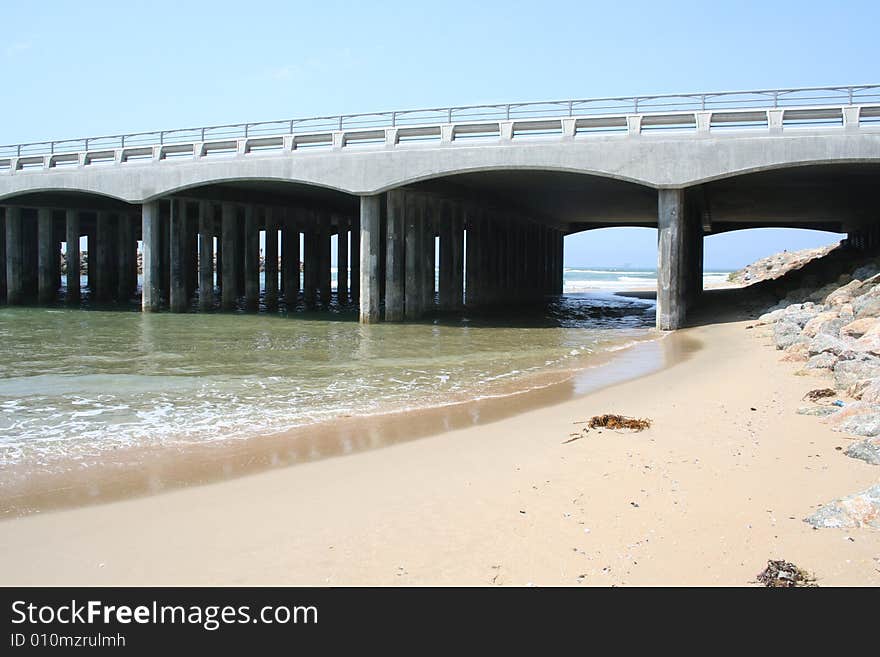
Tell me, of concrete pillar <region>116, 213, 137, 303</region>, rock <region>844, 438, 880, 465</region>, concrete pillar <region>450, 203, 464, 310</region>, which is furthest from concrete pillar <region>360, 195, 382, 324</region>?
rock <region>844, 438, 880, 465</region>

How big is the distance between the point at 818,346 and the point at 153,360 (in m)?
14.6

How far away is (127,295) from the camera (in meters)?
44.7

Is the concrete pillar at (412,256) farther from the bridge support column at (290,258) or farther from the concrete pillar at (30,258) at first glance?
the concrete pillar at (30,258)

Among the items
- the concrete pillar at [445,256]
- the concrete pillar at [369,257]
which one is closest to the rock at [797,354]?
the concrete pillar at [369,257]

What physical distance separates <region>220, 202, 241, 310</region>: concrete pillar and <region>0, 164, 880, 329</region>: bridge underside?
0.23 feet

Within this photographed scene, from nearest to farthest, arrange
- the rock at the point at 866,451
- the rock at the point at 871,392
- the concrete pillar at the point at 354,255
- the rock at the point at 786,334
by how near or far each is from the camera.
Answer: the rock at the point at 866,451 < the rock at the point at 871,392 < the rock at the point at 786,334 < the concrete pillar at the point at 354,255

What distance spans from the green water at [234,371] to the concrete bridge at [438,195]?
14.7ft

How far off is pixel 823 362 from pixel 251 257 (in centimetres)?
3082

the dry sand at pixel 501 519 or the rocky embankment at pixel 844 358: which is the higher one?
the rocky embankment at pixel 844 358

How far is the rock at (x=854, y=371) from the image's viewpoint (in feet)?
32.8

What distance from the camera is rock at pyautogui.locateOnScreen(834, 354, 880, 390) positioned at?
10008 millimetres

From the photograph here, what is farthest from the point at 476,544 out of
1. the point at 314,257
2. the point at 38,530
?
the point at 314,257

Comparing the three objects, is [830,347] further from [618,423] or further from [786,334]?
[618,423]

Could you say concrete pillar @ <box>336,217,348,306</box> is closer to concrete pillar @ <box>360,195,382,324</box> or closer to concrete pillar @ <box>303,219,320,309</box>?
concrete pillar @ <box>303,219,320,309</box>
